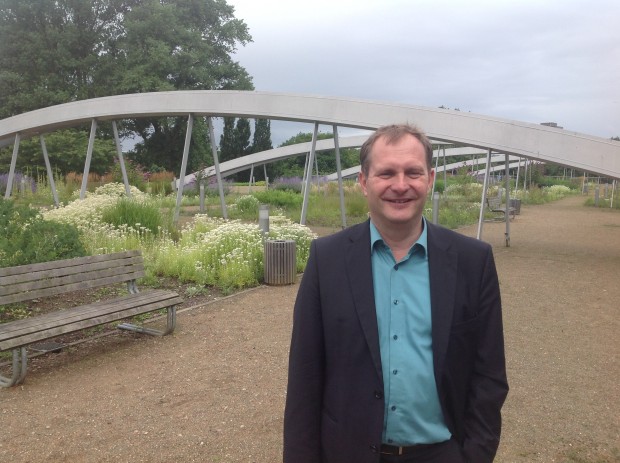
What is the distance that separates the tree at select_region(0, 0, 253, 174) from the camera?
34469mm

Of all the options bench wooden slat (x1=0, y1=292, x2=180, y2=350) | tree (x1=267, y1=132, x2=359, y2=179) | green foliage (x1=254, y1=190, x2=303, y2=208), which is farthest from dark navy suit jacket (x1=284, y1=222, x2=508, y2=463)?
tree (x1=267, y1=132, x2=359, y2=179)

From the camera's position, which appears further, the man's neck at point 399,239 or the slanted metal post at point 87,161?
the slanted metal post at point 87,161

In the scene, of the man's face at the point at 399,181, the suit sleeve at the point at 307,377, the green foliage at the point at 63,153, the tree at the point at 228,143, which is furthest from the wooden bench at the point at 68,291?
the tree at the point at 228,143

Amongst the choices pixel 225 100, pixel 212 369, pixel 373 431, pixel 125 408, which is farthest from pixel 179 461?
pixel 225 100

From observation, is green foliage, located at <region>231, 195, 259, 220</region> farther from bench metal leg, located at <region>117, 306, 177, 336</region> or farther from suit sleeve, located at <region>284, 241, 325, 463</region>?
suit sleeve, located at <region>284, 241, 325, 463</region>

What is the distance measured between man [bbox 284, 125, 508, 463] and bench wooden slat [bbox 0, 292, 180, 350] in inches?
123

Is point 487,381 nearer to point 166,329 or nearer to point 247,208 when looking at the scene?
point 166,329

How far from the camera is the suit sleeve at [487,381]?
5.85ft

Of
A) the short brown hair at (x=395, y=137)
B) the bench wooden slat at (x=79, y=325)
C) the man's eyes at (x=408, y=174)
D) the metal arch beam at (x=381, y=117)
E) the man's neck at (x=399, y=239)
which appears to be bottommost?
the bench wooden slat at (x=79, y=325)

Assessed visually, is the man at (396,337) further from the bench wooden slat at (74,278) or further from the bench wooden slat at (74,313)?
the bench wooden slat at (74,278)

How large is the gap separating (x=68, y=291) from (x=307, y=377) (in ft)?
13.7

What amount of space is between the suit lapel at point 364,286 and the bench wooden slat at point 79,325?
3.36 meters

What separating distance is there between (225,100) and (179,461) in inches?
442

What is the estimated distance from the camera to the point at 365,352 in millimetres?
1714
